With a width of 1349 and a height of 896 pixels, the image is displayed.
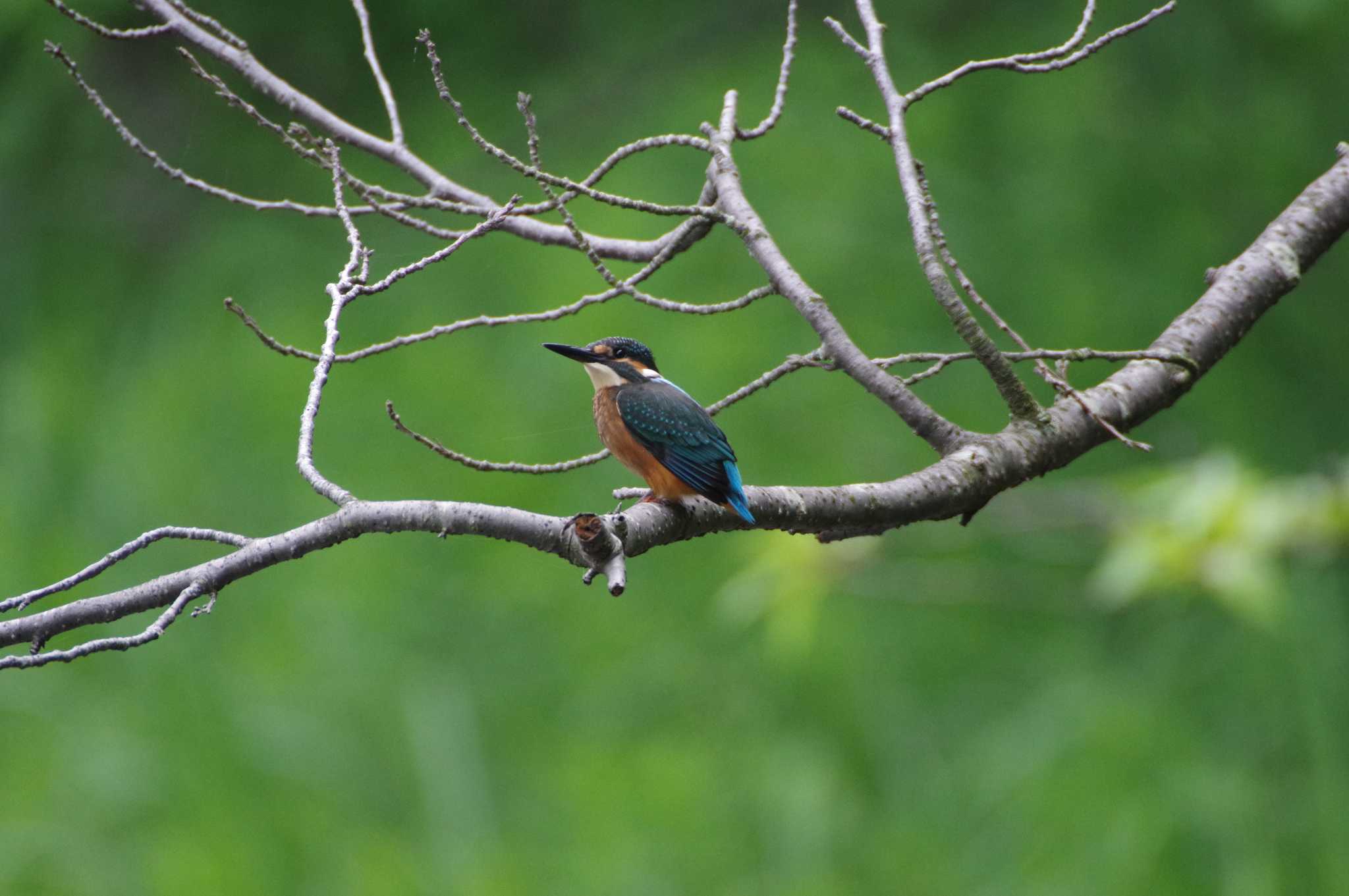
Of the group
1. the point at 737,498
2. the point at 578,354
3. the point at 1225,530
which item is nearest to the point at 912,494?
the point at 737,498

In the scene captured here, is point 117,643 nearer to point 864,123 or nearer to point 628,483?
point 864,123

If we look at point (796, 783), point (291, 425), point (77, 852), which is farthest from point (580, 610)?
point (77, 852)

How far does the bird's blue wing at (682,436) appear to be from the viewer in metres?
2.07

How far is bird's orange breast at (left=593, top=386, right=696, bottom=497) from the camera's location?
7.25ft

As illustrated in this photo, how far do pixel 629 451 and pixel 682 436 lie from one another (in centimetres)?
16

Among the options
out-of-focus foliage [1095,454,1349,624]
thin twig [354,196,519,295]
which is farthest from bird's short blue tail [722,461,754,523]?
out-of-focus foliage [1095,454,1349,624]

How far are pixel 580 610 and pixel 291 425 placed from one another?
4.30 feet

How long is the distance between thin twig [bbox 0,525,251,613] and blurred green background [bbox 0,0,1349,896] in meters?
2.44

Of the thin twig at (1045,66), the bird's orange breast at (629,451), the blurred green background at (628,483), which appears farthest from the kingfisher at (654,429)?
the blurred green background at (628,483)

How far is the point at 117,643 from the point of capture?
56.6 inches

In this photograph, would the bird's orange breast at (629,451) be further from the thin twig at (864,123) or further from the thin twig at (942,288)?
the thin twig at (864,123)

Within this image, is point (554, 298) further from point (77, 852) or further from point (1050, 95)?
point (77, 852)

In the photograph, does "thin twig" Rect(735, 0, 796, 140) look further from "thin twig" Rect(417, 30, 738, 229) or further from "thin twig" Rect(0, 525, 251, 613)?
"thin twig" Rect(0, 525, 251, 613)

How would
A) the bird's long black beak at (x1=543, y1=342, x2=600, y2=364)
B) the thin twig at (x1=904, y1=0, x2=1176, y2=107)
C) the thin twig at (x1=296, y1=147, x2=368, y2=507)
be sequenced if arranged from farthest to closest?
the bird's long black beak at (x1=543, y1=342, x2=600, y2=364)
the thin twig at (x1=904, y1=0, x2=1176, y2=107)
the thin twig at (x1=296, y1=147, x2=368, y2=507)
